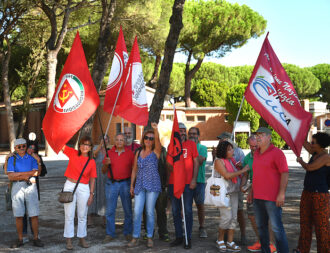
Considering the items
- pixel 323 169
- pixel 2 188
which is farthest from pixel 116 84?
pixel 2 188

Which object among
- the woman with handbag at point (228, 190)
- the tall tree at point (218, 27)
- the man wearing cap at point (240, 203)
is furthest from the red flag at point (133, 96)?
the tall tree at point (218, 27)

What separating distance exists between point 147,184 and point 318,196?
2076mm

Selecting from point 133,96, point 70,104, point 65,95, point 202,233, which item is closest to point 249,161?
point 202,233

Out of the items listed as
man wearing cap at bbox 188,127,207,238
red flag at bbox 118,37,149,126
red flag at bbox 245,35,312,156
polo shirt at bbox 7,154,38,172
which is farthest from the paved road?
red flag at bbox 118,37,149,126

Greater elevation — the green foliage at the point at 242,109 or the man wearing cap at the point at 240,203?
the green foliage at the point at 242,109

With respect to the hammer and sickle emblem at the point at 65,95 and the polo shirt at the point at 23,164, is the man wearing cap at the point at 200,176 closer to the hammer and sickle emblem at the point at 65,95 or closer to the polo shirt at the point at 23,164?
the hammer and sickle emblem at the point at 65,95

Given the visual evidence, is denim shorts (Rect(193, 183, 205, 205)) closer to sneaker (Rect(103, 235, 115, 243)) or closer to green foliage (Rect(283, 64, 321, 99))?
sneaker (Rect(103, 235, 115, 243))

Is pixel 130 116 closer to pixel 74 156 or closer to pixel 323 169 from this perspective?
pixel 74 156

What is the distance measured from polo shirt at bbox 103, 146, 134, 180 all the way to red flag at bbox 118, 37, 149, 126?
66 cm

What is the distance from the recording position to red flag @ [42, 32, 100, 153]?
5156mm

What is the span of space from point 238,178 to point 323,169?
1046mm

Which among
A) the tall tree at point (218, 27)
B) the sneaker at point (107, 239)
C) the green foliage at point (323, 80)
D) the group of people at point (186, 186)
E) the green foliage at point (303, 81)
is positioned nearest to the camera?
the group of people at point (186, 186)

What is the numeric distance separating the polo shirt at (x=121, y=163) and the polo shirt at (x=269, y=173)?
1.90 m

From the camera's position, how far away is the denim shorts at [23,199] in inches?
198
